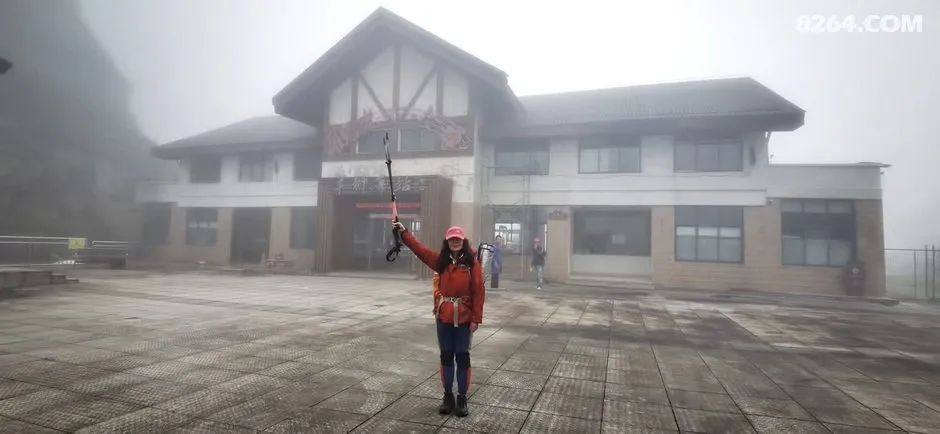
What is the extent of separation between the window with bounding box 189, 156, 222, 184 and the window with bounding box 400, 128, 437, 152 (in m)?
Answer: 12.6

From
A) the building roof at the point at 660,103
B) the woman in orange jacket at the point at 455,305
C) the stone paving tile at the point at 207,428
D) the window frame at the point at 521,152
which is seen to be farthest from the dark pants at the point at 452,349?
the window frame at the point at 521,152

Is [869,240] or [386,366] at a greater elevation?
[869,240]

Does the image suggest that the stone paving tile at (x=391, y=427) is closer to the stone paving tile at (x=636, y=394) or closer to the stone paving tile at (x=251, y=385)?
the stone paving tile at (x=251, y=385)

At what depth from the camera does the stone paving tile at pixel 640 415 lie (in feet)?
12.8

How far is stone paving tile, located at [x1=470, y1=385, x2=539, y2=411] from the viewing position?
4309 millimetres

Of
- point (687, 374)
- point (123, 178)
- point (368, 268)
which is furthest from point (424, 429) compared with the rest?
point (123, 178)

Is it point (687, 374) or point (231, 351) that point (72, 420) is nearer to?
point (231, 351)

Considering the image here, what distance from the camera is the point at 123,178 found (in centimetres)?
3584

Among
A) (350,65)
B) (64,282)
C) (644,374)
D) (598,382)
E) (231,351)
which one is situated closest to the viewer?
(598,382)

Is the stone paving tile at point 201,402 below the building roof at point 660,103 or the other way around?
below

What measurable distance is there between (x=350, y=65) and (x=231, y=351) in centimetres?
1720

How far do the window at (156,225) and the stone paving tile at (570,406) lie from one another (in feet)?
92.1

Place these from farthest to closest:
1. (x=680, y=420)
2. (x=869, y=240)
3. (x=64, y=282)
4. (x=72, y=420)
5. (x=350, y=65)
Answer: (x=350, y=65)
(x=869, y=240)
(x=64, y=282)
(x=680, y=420)
(x=72, y=420)

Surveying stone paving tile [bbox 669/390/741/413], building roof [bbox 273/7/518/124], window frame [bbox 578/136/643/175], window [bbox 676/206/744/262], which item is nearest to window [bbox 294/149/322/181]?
building roof [bbox 273/7/518/124]
